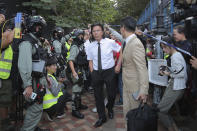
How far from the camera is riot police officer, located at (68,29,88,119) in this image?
405 cm

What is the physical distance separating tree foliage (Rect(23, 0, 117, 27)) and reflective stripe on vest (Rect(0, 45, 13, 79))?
449cm

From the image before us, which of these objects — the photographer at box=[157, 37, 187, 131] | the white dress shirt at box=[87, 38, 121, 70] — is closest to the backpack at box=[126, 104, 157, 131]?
the photographer at box=[157, 37, 187, 131]

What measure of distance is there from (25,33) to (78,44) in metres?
1.44

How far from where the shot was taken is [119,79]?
16.1 ft

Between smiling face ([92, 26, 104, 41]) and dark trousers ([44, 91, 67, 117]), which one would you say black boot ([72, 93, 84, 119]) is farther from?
smiling face ([92, 26, 104, 41])

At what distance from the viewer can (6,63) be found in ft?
9.22

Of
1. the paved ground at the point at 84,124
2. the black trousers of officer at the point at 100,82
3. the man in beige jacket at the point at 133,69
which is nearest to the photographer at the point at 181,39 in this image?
the man in beige jacket at the point at 133,69

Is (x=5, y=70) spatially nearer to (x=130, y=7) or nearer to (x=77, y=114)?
(x=77, y=114)

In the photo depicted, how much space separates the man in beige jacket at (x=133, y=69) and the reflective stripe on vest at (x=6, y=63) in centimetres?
198

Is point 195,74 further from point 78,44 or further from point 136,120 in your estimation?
point 78,44

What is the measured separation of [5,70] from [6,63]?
122 mm

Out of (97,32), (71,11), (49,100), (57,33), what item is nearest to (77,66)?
(97,32)

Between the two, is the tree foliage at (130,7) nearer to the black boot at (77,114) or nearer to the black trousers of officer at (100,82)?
the black trousers of officer at (100,82)

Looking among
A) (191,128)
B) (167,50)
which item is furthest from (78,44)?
(191,128)
